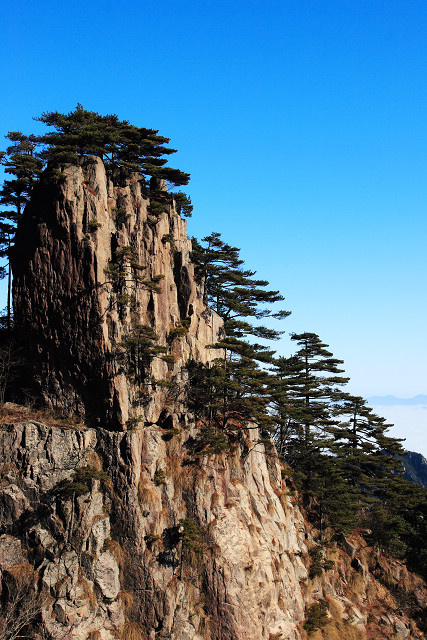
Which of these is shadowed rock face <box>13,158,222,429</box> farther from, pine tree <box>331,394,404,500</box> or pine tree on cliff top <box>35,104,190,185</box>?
pine tree <box>331,394,404,500</box>

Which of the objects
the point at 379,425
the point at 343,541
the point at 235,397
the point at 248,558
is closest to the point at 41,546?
the point at 248,558

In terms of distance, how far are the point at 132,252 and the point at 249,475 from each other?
68.4ft

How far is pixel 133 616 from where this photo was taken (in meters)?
34.1

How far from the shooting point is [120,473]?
36000 mm

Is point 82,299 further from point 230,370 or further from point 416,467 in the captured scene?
point 416,467

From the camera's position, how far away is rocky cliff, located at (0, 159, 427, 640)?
32.9 m

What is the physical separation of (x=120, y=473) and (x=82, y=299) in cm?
1244

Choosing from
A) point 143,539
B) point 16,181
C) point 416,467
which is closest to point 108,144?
point 16,181

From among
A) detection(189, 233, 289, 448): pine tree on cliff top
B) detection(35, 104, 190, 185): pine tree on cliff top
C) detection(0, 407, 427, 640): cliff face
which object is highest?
detection(35, 104, 190, 185): pine tree on cliff top

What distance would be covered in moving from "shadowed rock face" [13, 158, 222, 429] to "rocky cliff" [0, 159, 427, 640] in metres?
0.10

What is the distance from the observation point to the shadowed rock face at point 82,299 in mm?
36781


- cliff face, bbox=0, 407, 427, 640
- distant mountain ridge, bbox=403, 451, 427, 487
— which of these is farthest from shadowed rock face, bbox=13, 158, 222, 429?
distant mountain ridge, bbox=403, 451, 427, 487

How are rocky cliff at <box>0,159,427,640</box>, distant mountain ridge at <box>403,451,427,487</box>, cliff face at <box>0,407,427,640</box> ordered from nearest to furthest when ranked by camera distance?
cliff face at <box>0,407,427,640</box>, rocky cliff at <box>0,159,427,640</box>, distant mountain ridge at <box>403,451,427,487</box>

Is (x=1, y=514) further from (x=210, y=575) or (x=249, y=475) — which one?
(x=249, y=475)
